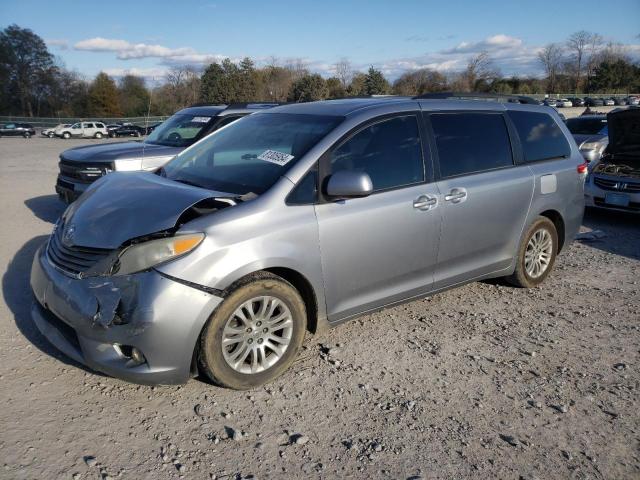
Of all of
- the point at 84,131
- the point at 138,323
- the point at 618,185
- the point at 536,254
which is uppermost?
the point at 84,131

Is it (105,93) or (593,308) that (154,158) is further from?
(105,93)

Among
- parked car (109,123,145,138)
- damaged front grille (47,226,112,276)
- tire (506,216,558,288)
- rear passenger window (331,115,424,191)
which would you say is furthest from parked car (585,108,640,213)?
parked car (109,123,145,138)

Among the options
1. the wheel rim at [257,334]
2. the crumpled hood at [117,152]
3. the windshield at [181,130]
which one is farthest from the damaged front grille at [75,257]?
the windshield at [181,130]

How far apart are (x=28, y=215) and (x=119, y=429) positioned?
6484 millimetres

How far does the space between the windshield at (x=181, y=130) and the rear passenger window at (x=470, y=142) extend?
465 cm

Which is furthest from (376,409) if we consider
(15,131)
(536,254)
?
(15,131)

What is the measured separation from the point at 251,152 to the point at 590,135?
10.7 metres

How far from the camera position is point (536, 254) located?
5.25 m

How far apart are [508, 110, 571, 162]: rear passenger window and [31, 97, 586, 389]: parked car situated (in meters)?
0.07

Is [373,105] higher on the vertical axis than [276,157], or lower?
higher

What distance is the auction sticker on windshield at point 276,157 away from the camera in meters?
3.62

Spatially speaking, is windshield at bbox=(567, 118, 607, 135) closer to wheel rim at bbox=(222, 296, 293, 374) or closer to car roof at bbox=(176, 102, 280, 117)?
car roof at bbox=(176, 102, 280, 117)

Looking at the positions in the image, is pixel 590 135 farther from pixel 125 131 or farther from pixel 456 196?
pixel 125 131

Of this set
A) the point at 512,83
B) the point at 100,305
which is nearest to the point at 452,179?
the point at 100,305
